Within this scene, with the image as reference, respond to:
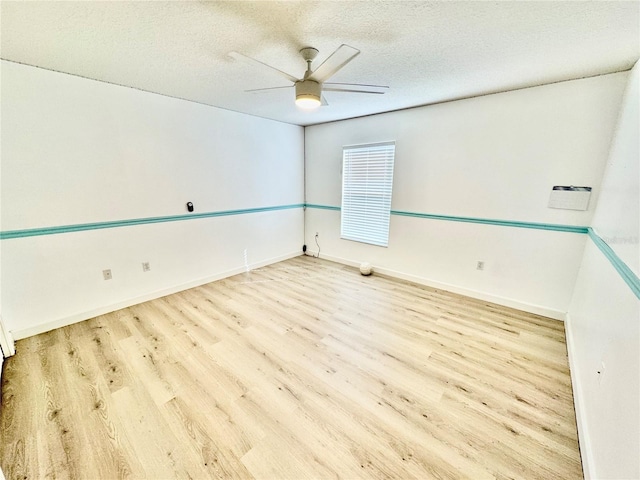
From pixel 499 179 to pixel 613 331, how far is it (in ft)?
6.38

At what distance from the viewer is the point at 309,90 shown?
5.82 feet

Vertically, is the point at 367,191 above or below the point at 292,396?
above

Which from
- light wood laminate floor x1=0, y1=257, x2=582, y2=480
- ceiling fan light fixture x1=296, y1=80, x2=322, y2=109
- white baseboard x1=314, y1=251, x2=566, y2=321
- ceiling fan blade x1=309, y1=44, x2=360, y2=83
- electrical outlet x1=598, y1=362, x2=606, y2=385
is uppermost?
ceiling fan blade x1=309, y1=44, x2=360, y2=83

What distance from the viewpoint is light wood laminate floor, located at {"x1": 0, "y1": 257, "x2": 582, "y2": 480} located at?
132 centimetres

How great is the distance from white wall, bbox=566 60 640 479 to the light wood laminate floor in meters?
0.20

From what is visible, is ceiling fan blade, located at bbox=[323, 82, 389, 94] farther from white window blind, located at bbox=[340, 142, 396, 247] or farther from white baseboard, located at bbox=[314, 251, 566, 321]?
white baseboard, located at bbox=[314, 251, 566, 321]

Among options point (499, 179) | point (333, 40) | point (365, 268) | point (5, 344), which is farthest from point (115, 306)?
point (499, 179)

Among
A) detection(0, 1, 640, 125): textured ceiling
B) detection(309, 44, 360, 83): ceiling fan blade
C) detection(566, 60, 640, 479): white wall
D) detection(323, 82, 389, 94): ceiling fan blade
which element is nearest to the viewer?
detection(566, 60, 640, 479): white wall

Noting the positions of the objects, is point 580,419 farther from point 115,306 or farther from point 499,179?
point 115,306

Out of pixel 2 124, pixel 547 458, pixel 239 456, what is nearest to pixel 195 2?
pixel 2 124

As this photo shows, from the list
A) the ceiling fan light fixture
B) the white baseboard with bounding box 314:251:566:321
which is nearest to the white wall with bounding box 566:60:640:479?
the white baseboard with bounding box 314:251:566:321

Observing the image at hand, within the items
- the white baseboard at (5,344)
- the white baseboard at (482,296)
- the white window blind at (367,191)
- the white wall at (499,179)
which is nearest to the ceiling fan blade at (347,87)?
the white wall at (499,179)

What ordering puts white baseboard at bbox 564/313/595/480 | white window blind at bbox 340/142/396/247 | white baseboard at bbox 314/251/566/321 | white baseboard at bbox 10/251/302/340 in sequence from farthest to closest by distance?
white window blind at bbox 340/142/396/247, white baseboard at bbox 314/251/566/321, white baseboard at bbox 10/251/302/340, white baseboard at bbox 564/313/595/480

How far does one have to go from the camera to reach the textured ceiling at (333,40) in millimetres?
1371
